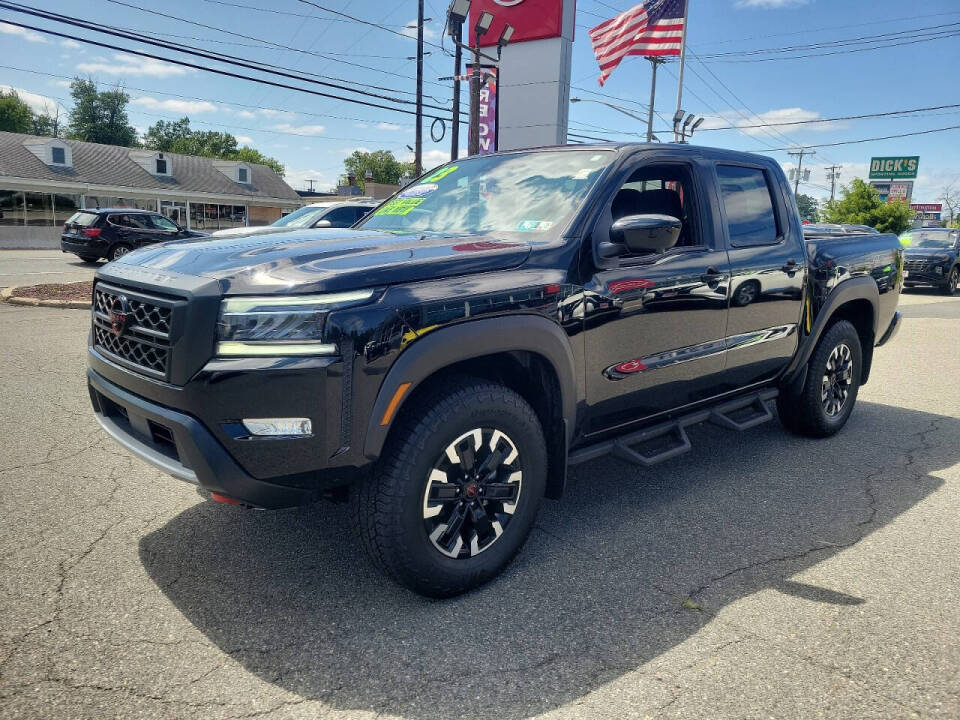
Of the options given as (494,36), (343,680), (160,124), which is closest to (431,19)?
(494,36)

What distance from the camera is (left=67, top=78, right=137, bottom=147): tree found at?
68.9 metres

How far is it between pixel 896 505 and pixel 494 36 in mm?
20321

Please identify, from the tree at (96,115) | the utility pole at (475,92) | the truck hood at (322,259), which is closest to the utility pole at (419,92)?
the utility pole at (475,92)

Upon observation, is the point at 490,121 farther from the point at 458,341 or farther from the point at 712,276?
the point at 458,341

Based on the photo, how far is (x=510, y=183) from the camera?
12.0 ft

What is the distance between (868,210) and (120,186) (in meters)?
39.8

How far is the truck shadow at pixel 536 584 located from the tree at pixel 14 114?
77.1m

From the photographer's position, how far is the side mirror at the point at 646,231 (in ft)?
9.75

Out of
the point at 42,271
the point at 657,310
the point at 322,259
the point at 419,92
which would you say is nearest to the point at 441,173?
the point at 657,310

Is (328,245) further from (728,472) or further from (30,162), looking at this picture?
(30,162)

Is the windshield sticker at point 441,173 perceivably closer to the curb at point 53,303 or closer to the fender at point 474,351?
the fender at point 474,351

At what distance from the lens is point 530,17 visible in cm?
1977

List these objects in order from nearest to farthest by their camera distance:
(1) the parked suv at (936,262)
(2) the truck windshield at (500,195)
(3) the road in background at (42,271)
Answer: (2) the truck windshield at (500,195) → (3) the road in background at (42,271) → (1) the parked suv at (936,262)

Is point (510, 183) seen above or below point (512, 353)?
above
